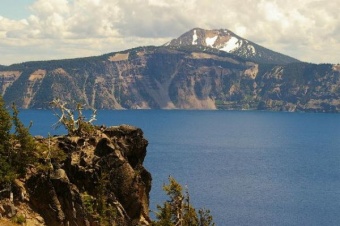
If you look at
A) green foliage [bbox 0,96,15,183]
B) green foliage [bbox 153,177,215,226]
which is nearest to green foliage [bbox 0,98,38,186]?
green foliage [bbox 0,96,15,183]

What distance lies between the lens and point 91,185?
61.2 meters

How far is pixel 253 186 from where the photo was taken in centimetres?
18912

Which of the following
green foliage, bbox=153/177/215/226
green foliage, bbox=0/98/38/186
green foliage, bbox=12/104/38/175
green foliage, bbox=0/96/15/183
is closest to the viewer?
green foliage, bbox=0/96/15/183

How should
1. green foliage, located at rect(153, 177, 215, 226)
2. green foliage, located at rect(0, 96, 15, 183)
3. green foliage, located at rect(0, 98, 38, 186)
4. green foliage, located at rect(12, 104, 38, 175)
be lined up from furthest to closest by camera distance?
green foliage, located at rect(153, 177, 215, 226) → green foliage, located at rect(12, 104, 38, 175) → green foliage, located at rect(0, 98, 38, 186) → green foliage, located at rect(0, 96, 15, 183)

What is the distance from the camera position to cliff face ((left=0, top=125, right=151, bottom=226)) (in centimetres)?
5522

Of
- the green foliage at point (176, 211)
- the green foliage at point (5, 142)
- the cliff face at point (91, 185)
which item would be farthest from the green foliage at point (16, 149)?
the green foliage at point (176, 211)

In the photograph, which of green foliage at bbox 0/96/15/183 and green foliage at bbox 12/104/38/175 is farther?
green foliage at bbox 12/104/38/175

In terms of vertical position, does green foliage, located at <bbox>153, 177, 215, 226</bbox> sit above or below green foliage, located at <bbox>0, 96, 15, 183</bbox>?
below

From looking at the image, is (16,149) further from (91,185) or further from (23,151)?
(91,185)

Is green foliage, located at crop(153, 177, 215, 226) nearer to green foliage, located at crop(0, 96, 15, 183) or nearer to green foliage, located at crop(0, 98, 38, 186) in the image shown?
green foliage, located at crop(0, 98, 38, 186)

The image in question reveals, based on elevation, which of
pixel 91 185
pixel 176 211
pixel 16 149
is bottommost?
pixel 176 211

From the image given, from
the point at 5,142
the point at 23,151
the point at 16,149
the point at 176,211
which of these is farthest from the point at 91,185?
the point at 5,142

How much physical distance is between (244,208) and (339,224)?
2482 cm

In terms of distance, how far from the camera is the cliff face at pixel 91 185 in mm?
55219
